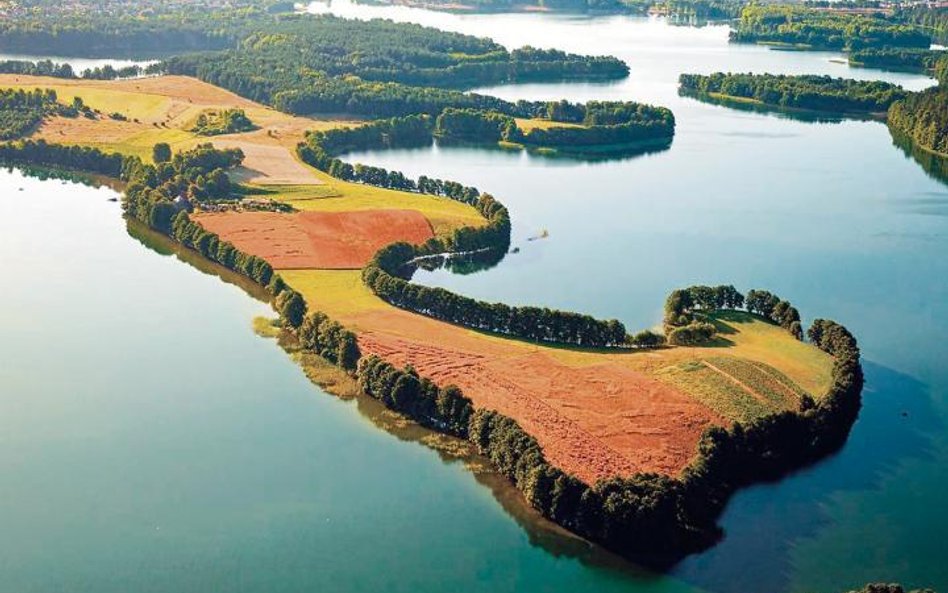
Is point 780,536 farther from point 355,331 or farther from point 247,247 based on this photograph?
point 247,247

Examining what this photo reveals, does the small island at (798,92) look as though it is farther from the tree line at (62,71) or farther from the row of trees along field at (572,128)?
the tree line at (62,71)

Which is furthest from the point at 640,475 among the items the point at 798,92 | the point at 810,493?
the point at 798,92

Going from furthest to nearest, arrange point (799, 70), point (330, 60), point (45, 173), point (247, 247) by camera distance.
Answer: point (799, 70) → point (330, 60) → point (45, 173) → point (247, 247)

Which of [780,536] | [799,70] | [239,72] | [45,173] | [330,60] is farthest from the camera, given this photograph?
[799,70]

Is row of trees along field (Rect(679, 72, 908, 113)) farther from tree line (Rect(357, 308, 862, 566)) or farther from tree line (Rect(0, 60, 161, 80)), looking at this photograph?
tree line (Rect(357, 308, 862, 566))

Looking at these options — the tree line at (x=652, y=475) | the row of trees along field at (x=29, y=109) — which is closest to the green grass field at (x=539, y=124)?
the row of trees along field at (x=29, y=109)

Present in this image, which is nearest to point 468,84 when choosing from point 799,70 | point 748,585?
point 799,70
